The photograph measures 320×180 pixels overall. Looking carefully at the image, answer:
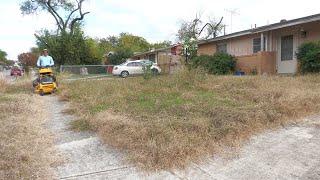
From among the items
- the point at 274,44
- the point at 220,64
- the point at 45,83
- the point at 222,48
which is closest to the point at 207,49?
the point at 222,48

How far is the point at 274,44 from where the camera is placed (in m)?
20.1

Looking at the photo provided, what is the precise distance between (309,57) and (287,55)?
350 centimetres

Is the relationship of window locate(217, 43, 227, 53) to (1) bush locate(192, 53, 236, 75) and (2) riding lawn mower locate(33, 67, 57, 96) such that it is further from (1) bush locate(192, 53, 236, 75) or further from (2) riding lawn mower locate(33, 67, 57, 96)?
(2) riding lawn mower locate(33, 67, 57, 96)

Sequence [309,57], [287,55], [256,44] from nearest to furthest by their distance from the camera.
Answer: [309,57] → [287,55] → [256,44]

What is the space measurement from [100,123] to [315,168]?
3891 millimetres

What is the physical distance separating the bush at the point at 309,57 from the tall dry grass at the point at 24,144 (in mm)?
11252

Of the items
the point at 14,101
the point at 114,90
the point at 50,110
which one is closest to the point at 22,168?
the point at 50,110

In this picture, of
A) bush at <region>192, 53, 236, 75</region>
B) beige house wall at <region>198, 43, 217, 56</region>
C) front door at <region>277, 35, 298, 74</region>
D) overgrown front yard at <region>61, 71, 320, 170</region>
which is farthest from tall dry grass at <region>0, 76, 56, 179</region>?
beige house wall at <region>198, 43, 217, 56</region>

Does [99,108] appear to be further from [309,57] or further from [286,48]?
[286,48]

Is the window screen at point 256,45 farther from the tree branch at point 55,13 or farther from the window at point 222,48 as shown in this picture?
the tree branch at point 55,13

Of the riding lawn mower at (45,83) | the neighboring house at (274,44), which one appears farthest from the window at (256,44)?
the riding lawn mower at (45,83)

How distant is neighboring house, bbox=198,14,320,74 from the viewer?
17.7 metres

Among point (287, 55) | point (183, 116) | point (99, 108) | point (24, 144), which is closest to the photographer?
point (24, 144)

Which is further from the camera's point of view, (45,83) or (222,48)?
(222,48)
